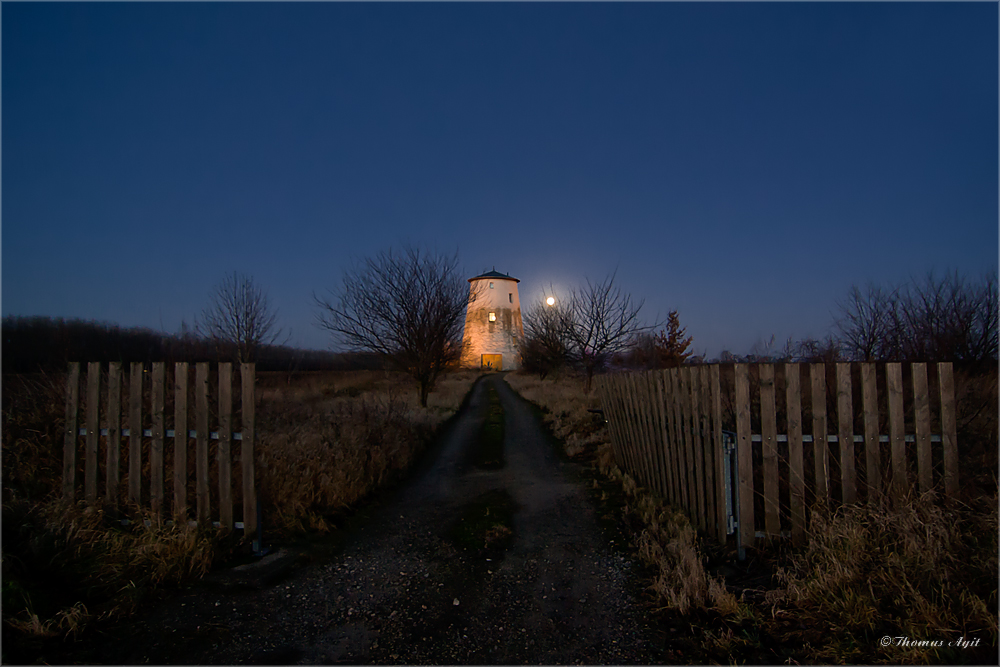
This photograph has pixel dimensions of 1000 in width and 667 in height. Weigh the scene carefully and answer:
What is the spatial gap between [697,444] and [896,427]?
169 cm

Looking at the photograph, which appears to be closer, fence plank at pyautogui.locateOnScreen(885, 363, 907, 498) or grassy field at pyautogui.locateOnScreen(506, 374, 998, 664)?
grassy field at pyautogui.locateOnScreen(506, 374, 998, 664)

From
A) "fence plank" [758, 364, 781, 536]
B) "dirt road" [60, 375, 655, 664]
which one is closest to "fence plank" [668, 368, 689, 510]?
"dirt road" [60, 375, 655, 664]

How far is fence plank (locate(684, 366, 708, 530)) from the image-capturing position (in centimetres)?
513

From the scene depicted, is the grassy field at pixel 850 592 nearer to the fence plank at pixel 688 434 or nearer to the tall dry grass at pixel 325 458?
the fence plank at pixel 688 434

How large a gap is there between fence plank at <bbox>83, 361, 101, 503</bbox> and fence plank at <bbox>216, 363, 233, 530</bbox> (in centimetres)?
149

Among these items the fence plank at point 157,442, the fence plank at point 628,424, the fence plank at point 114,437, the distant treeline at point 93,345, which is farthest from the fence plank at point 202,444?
the distant treeline at point 93,345

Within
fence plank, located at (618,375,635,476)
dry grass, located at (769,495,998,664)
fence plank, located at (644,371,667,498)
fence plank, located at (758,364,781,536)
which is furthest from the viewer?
fence plank, located at (618,375,635,476)

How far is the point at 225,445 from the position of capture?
4977mm

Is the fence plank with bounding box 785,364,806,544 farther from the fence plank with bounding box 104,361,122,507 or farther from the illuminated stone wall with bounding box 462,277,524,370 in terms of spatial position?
the illuminated stone wall with bounding box 462,277,524,370

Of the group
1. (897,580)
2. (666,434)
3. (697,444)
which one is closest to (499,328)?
(666,434)

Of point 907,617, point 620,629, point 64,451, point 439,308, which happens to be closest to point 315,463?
point 64,451

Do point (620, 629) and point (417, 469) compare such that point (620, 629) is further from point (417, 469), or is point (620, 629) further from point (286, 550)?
point (417, 469)

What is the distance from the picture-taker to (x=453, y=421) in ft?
53.5

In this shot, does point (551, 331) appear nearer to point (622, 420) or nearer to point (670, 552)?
point (622, 420)
